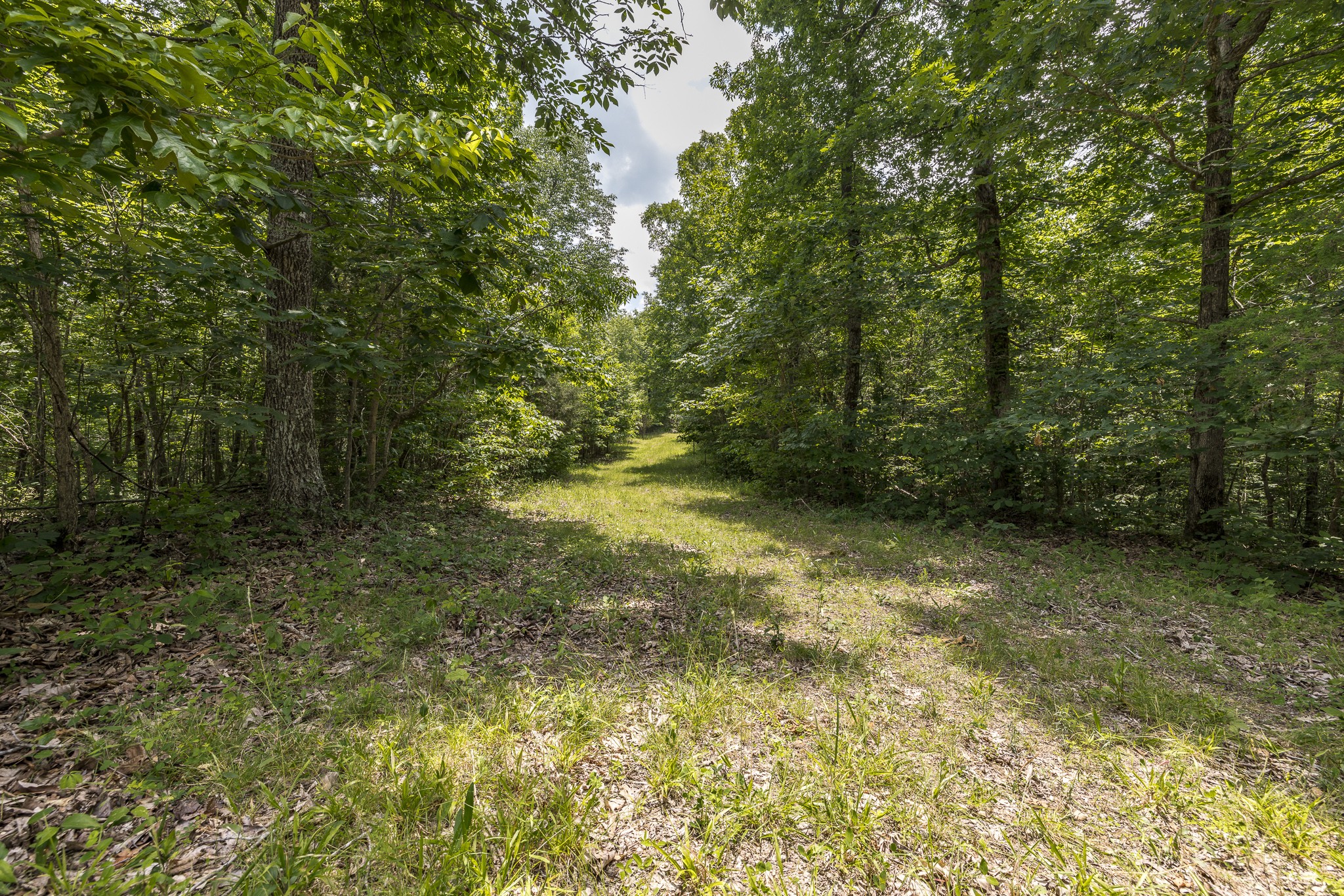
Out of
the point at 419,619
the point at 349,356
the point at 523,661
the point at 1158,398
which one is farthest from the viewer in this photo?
the point at 1158,398

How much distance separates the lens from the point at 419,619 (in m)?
3.85

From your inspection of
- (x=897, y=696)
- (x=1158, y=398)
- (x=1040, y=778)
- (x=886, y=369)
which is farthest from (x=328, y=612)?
(x=886, y=369)

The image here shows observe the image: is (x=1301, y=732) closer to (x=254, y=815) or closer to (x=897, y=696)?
(x=897, y=696)

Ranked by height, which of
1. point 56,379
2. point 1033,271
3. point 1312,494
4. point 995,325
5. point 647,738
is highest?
point 1033,271

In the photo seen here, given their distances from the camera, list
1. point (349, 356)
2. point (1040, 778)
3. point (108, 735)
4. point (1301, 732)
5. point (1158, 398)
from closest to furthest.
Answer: point (108, 735) → point (1040, 778) → point (1301, 732) → point (349, 356) → point (1158, 398)

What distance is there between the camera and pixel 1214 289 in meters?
6.13

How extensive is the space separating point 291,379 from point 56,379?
77.3 inches

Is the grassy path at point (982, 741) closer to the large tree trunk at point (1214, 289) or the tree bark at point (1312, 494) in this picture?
the large tree trunk at point (1214, 289)

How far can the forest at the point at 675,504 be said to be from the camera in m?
2.11

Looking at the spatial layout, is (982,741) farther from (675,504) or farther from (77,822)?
(675,504)

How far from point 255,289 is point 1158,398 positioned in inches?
423

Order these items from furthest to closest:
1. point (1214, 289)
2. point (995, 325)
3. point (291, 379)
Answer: point (995, 325), point (1214, 289), point (291, 379)

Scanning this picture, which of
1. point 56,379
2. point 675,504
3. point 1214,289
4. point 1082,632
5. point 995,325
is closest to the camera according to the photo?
point 56,379

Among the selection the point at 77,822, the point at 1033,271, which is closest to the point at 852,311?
the point at 1033,271
